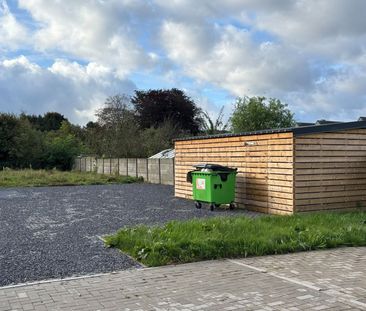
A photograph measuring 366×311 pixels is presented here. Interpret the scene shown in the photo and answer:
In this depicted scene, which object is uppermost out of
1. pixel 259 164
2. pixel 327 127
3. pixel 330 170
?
pixel 327 127

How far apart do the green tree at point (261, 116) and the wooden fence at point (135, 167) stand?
563 cm

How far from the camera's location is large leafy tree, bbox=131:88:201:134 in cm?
4559

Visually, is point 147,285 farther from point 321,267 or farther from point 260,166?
point 260,166

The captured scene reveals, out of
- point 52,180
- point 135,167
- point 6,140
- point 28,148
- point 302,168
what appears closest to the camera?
point 302,168

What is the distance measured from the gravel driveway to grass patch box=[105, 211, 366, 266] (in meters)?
0.42

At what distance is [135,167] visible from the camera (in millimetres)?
29734

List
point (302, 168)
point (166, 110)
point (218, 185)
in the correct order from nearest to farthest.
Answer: point (302, 168), point (218, 185), point (166, 110)

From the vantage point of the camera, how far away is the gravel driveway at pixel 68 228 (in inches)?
273

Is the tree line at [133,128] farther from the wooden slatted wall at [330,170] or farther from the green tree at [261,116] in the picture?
the wooden slatted wall at [330,170]

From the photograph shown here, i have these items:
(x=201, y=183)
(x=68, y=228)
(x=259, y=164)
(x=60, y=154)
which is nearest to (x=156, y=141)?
(x=60, y=154)

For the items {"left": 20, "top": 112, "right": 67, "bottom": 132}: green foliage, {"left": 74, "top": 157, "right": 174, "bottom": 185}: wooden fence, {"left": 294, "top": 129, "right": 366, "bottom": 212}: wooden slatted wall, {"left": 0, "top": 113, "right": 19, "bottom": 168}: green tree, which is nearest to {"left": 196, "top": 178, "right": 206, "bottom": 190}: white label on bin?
{"left": 294, "top": 129, "right": 366, "bottom": 212}: wooden slatted wall

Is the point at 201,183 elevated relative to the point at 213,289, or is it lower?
elevated

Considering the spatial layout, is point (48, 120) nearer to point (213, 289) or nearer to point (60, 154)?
point (60, 154)

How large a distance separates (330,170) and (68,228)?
6.99 metres
